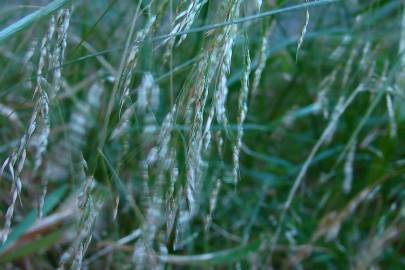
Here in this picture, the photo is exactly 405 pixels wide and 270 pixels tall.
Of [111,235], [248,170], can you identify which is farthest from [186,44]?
[111,235]

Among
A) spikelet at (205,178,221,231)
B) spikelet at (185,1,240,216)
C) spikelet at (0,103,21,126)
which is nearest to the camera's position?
spikelet at (185,1,240,216)

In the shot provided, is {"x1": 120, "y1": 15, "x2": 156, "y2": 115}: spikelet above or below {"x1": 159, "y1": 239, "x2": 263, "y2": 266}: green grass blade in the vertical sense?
above

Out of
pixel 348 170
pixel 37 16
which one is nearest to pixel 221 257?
pixel 348 170

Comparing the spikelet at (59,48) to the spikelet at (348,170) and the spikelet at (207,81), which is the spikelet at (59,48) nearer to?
the spikelet at (207,81)

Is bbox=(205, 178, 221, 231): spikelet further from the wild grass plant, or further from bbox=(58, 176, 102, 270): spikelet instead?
bbox=(58, 176, 102, 270): spikelet

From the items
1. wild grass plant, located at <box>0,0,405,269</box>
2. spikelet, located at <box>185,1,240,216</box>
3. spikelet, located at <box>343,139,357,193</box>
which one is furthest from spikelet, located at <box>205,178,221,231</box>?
spikelet, located at <box>343,139,357,193</box>

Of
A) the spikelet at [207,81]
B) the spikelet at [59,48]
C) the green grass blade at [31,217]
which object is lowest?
the green grass blade at [31,217]

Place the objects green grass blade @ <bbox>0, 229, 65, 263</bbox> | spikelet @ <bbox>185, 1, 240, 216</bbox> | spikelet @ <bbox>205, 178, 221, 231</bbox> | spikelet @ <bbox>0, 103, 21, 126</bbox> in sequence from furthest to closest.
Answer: spikelet @ <bbox>0, 103, 21, 126</bbox>
green grass blade @ <bbox>0, 229, 65, 263</bbox>
spikelet @ <bbox>205, 178, 221, 231</bbox>
spikelet @ <bbox>185, 1, 240, 216</bbox>

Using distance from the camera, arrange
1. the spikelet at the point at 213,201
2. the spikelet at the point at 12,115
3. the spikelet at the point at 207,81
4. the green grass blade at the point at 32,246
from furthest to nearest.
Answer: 1. the spikelet at the point at 12,115
2. the green grass blade at the point at 32,246
3. the spikelet at the point at 213,201
4. the spikelet at the point at 207,81

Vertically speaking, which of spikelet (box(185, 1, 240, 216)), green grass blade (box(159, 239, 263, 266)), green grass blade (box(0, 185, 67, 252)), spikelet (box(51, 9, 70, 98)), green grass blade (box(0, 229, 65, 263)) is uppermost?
spikelet (box(51, 9, 70, 98))

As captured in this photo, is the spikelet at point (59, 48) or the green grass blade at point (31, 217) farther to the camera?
the green grass blade at point (31, 217)

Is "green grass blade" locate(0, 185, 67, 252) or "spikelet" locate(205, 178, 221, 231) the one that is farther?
"green grass blade" locate(0, 185, 67, 252)

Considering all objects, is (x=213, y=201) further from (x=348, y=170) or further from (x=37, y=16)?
(x=348, y=170)

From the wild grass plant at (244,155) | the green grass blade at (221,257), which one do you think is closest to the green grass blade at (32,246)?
the wild grass plant at (244,155)
